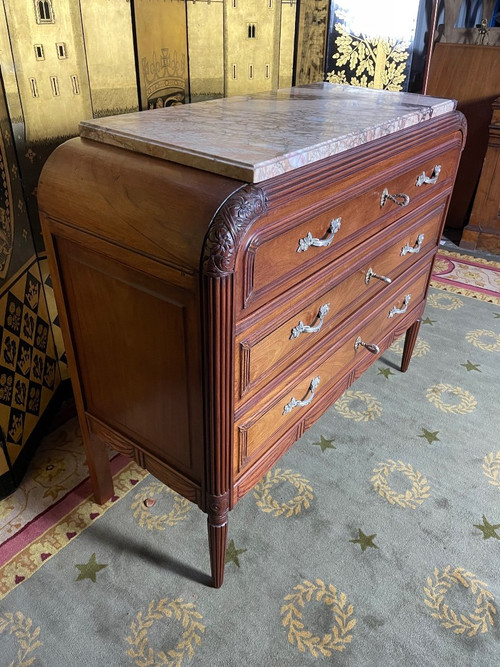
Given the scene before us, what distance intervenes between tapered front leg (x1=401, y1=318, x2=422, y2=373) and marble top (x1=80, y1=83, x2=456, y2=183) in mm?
736

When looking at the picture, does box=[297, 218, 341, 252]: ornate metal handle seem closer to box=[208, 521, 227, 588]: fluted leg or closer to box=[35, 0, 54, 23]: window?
box=[208, 521, 227, 588]: fluted leg

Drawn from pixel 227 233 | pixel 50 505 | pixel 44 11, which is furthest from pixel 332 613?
pixel 44 11

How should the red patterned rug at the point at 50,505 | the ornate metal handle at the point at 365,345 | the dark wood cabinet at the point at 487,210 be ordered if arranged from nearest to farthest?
1. the red patterned rug at the point at 50,505
2. the ornate metal handle at the point at 365,345
3. the dark wood cabinet at the point at 487,210

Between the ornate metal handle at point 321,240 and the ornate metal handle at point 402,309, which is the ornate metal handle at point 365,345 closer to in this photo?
the ornate metal handle at point 402,309

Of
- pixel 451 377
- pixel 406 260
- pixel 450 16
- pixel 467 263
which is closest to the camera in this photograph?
pixel 406 260

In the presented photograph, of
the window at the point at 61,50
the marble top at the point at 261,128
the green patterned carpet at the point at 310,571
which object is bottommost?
the green patterned carpet at the point at 310,571

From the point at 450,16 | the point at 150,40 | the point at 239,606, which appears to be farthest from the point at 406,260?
the point at 450,16

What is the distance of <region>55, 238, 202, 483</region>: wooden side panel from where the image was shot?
2.94 ft

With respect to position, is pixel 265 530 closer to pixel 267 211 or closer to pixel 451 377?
pixel 267 211

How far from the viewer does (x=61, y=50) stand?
1.20 meters

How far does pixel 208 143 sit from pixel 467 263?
7.44 ft

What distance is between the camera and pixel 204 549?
1283 mm

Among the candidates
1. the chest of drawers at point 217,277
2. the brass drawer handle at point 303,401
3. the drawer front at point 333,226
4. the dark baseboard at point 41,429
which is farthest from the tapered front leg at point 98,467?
the drawer front at point 333,226

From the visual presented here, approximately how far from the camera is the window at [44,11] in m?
1.13
